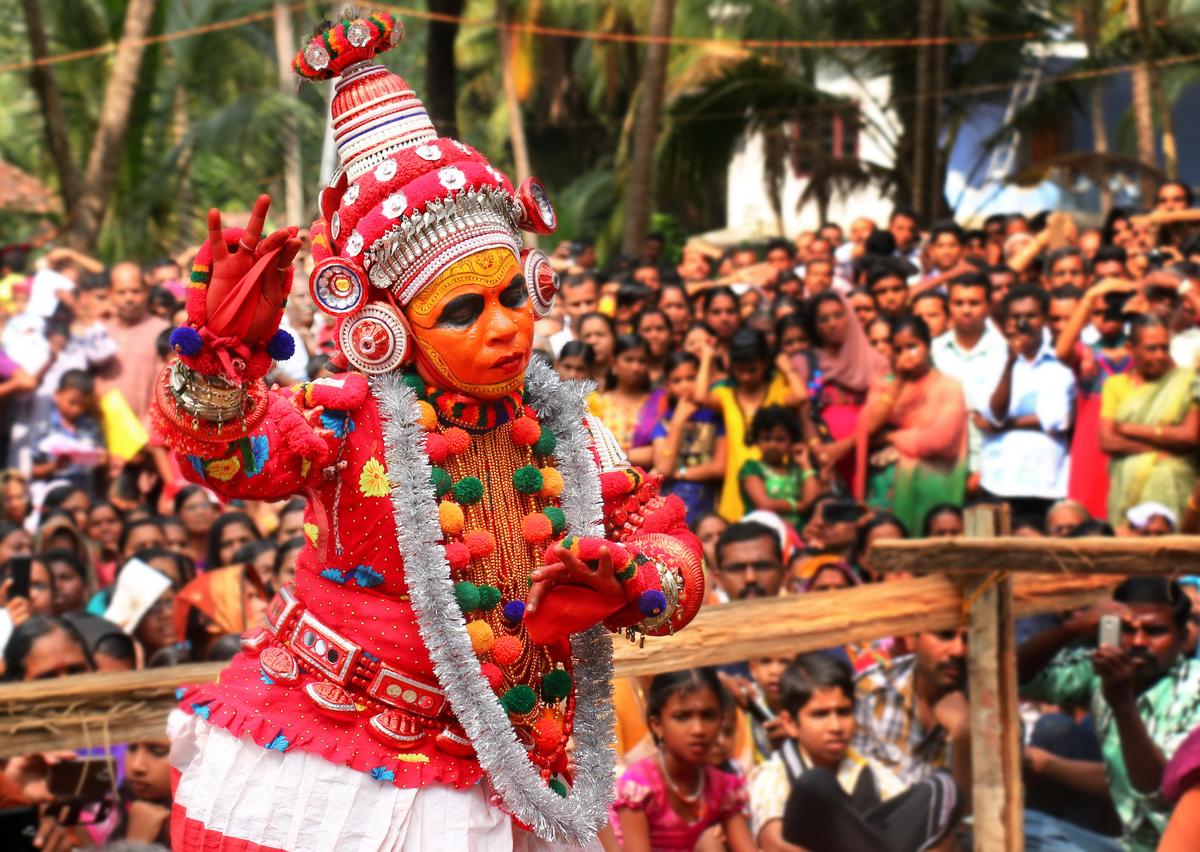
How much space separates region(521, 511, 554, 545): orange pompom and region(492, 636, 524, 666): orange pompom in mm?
215

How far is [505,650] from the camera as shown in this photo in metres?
3.62

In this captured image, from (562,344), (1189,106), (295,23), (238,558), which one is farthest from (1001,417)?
(295,23)

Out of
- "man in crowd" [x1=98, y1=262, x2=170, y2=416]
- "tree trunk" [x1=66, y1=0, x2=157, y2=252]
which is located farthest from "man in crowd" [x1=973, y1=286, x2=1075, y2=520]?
"tree trunk" [x1=66, y1=0, x2=157, y2=252]

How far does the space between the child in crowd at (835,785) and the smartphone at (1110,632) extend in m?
0.73

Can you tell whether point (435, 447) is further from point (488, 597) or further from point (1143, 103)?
point (1143, 103)

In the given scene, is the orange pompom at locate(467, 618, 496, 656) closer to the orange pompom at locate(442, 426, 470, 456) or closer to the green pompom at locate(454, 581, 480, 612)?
the green pompom at locate(454, 581, 480, 612)

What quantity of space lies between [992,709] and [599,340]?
4.14 meters

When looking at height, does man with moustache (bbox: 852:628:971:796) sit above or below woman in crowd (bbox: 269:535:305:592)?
below

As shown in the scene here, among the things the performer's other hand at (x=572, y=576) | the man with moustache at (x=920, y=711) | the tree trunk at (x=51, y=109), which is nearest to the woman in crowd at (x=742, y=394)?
the man with moustache at (x=920, y=711)

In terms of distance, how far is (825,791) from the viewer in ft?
19.0

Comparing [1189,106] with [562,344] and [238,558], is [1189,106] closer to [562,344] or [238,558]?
[562,344]

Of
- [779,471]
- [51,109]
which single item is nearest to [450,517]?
[779,471]

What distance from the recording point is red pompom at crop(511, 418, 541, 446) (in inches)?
148

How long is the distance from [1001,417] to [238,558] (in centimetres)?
399
